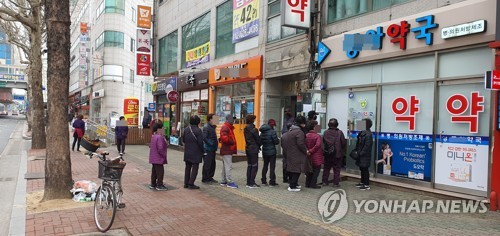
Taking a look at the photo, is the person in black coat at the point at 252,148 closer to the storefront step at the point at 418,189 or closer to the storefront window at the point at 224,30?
the storefront step at the point at 418,189

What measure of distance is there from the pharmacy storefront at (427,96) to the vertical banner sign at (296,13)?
4.23 feet

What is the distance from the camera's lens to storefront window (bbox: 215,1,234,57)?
16609 millimetres

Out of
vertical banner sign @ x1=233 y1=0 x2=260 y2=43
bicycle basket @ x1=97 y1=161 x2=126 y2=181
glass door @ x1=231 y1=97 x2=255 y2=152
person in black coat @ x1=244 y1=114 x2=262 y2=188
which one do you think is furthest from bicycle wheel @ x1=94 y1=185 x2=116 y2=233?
vertical banner sign @ x1=233 y1=0 x2=260 y2=43

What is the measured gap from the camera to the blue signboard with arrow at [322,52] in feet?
35.6

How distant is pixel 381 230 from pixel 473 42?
3.97 meters

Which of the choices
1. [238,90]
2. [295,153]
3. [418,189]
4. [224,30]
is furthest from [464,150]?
[224,30]

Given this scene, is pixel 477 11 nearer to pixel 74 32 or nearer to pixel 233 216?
pixel 233 216

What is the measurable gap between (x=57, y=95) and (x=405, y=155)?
23.6 ft

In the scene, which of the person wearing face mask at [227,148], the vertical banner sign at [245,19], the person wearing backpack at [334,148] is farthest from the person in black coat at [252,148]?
the vertical banner sign at [245,19]

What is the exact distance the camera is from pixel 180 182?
968cm

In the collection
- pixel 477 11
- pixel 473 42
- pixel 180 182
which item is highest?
pixel 477 11

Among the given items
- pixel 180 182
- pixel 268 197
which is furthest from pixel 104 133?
pixel 268 197

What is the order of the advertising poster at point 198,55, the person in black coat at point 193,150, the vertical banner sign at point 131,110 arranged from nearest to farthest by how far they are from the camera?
the person in black coat at point 193,150
the advertising poster at point 198,55
the vertical banner sign at point 131,110

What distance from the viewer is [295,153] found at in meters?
8.64
